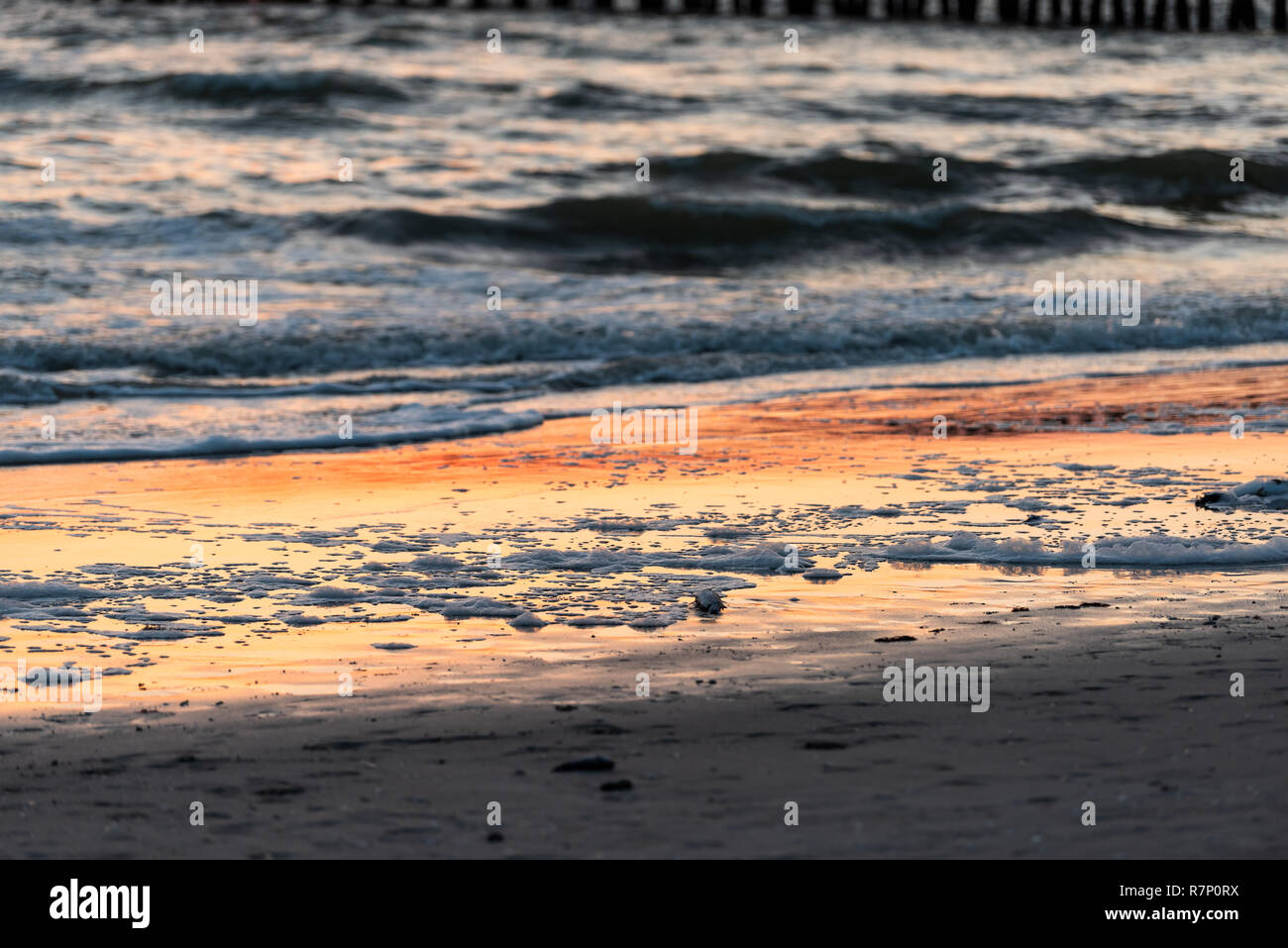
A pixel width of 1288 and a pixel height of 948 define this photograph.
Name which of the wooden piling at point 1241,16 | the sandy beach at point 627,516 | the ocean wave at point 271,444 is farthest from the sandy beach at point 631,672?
the wooden piling at point 1241,16

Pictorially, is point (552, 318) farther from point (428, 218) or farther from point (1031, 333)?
point (428, 218)

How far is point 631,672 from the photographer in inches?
174

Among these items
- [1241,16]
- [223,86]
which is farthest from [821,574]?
[1241,16]

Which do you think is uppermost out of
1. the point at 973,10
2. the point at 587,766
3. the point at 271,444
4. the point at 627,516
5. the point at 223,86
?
the point at 973,10

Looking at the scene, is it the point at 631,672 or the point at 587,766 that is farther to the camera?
the point at 631,672

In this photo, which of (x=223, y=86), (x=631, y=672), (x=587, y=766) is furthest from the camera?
(x=223, y=86)

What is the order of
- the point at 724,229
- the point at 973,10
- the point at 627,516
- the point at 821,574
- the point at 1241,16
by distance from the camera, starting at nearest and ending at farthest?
1. the point at 821,574
2. the point at 627,516
3. the point at 724,229
4. the point at 973,10
5. the point at 1241,16

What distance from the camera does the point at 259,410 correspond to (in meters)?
10.1

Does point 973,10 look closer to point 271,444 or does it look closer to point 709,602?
point 271,444

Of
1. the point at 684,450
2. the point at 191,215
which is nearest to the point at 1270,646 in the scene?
the point at 684,450

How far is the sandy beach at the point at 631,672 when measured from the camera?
3295 millimetres

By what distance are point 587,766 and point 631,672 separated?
2.66 ft

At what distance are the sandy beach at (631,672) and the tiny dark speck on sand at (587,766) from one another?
1.1 inches

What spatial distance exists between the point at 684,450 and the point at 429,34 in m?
28.1
